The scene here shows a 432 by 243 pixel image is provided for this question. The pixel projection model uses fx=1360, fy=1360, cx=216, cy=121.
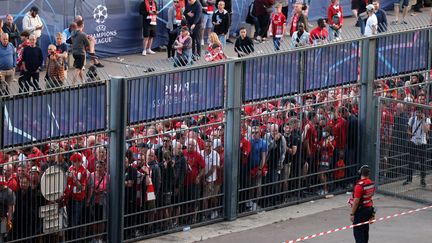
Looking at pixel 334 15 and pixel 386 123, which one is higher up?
pixel 334 15

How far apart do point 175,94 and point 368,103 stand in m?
4.42

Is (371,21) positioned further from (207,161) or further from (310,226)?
(207,161)

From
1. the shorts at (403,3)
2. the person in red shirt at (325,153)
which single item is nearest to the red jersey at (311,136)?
the person in red shirt at (325,153)

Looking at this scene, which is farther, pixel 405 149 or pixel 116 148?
pixel 405 149

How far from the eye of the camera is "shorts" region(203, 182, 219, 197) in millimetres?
21953

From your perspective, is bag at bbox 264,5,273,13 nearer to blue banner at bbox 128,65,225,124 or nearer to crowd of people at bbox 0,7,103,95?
crowd of people at bbox 0,7,103,95

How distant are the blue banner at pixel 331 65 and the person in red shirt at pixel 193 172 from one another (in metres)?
2.67

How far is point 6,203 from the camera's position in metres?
19.3

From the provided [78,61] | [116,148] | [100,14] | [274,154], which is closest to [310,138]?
[274,154]

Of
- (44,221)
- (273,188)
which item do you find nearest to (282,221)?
(273,188)

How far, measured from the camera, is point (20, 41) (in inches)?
1200

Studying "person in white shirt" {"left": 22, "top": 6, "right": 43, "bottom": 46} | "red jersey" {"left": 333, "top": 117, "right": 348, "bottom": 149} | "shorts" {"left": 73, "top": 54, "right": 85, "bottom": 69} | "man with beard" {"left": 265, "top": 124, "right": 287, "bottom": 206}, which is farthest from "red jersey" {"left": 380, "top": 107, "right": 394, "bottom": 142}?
"person in white shirt" {"left": 22, "top": 6, "right": 43, "bottom": 46}

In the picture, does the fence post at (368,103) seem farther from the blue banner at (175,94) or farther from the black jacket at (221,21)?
the black jacket at (221,21)

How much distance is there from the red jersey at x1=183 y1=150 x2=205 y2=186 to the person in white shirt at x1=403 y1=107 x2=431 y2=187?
4099mm
